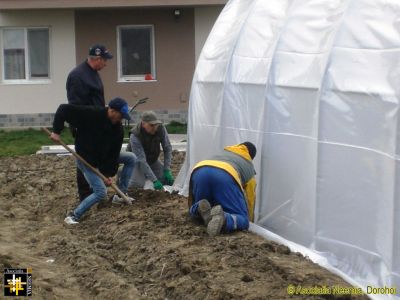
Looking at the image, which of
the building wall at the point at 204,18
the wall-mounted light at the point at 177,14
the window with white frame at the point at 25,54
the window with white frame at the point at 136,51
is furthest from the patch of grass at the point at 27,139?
the wall-mounted light at the point at 177,14

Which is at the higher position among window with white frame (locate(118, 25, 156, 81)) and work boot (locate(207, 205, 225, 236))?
window with white frame (locate(118, 25, 156, 81))

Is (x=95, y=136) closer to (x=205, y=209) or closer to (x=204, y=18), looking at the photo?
(x=205, y=209)

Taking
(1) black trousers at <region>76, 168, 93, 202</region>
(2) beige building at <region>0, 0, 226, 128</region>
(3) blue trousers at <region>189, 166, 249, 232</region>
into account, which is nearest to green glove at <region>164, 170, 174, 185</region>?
(1) black trousers at <region>76, 168, 93, 202</region>

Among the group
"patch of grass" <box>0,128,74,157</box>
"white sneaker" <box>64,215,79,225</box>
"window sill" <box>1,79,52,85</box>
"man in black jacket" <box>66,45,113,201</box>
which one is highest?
"man in black jacket" <box>66,45,113,201</box>

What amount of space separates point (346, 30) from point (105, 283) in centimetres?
346

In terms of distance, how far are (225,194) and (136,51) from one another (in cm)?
1241

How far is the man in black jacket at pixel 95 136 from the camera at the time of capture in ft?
30.0

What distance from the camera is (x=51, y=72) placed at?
64.4ft

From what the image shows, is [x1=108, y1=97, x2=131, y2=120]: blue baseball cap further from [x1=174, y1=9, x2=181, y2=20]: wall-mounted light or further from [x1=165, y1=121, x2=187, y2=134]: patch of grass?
[x1=174, y1=9, x2=181, y2=20]: wall-mounted light

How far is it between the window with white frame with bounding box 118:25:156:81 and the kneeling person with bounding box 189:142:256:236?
1175cm

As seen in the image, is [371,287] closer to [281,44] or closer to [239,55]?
[281,44]

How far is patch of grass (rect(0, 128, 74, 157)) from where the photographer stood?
16.2 m

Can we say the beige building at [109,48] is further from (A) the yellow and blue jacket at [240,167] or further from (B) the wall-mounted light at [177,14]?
(A) the yellow and blue jacket at [240,167]
